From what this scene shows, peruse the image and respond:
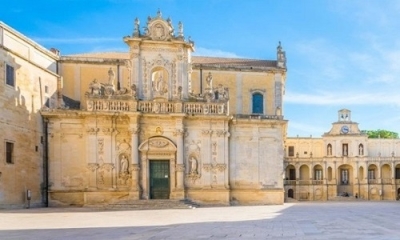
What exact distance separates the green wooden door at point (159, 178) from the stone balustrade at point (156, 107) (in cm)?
397

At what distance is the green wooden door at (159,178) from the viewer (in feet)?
121

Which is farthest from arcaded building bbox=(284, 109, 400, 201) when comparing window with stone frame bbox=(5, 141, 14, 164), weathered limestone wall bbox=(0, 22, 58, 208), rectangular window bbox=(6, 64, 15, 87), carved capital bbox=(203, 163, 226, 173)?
rectangular window bbox=(6, 64, 15, 87)

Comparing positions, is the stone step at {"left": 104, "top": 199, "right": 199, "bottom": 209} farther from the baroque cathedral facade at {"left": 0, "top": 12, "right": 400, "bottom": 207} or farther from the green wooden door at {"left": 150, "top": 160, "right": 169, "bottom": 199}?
the green wooden door at {"left": 150, "top": 160, "right": 169, "bottom": 199}

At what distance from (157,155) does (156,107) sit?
144 inches

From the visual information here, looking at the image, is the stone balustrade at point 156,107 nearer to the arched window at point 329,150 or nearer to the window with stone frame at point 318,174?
the arched window at point 329,150

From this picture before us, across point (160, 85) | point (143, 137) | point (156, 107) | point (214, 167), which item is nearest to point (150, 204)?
point (143, 137)

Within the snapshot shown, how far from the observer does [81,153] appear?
3688 cm

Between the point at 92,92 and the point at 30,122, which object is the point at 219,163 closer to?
the point at 92,92

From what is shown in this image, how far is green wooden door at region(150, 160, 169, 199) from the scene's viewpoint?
3703 cm

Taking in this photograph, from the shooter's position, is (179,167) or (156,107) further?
(156,107)

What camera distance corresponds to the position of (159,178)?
3719 cm

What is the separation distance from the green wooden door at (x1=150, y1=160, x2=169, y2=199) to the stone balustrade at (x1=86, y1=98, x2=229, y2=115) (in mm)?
3966

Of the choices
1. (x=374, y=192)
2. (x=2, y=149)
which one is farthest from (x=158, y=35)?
(x=374, y=192)

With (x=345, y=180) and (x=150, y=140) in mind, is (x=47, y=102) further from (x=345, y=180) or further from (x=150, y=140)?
(x=345, y=180)
